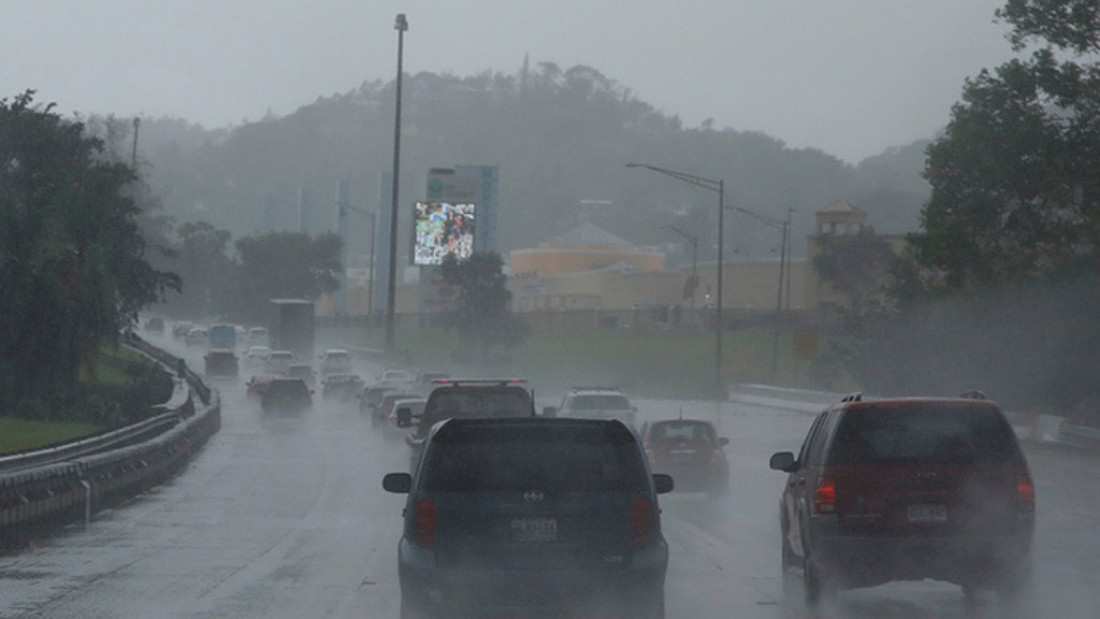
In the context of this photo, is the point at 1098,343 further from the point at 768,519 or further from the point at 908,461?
the point at 908,461

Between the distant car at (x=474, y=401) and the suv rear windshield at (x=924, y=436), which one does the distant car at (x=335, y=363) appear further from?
the suv rear windshield at (x=924, y=436)

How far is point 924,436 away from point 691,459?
675 inches

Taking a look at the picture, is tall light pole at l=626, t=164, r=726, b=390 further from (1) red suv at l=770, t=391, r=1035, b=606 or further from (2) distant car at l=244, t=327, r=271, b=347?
(2) distant car at l=244, t=327, r=271, b=347

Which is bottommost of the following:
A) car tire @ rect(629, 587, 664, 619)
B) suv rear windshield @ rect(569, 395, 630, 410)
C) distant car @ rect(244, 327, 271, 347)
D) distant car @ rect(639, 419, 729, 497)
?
distant car @ rect(244, 327, 271, 347)

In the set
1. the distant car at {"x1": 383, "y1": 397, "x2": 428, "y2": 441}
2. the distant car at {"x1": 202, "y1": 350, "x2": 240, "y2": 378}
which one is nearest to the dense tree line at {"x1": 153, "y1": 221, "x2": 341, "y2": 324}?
the distant car at {"x1": 202, "y1": 350, "x2": 240, "y2": 378}

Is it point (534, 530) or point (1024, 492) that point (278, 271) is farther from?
point (534, 530)

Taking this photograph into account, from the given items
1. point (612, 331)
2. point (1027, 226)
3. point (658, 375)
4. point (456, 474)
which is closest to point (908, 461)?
point (456, 474)

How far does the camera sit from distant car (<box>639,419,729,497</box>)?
106ft

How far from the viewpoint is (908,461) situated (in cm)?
1498

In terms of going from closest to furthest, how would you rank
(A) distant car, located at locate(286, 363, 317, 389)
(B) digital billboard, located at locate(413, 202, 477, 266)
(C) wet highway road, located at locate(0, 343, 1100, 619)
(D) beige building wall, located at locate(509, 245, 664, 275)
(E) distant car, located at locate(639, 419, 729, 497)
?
(C) wet highway road, located at locate(0, 343, 1100, 619)
(E) distant car, located at locate(639, 419, 729, 497)
(A) distant car, located at locate(286, 363, 317, 389)
(B) digital billboard, located at locate(413, 202, 477, 266)
(D) beige building wall, located at locate(509, 245, 664, 275)

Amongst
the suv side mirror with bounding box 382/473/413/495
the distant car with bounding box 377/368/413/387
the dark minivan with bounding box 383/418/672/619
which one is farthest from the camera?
the distant car with bounding box 377/368/413/387

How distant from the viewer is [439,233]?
12838 cm

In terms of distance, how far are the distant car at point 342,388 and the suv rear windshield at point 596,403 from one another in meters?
41.0

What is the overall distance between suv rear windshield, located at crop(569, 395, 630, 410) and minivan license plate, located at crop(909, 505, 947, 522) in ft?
86.5
